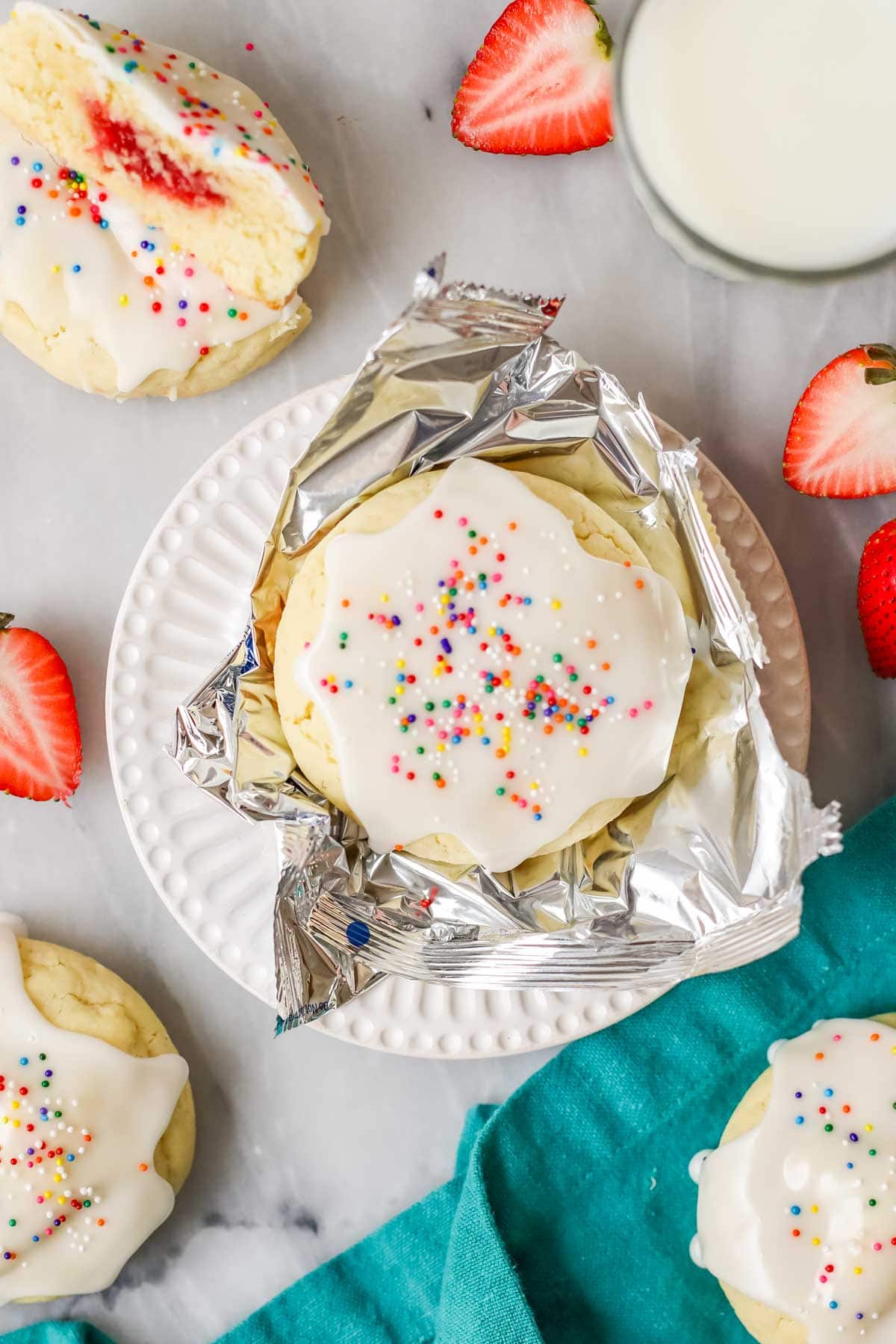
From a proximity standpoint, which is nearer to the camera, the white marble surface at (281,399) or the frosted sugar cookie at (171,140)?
the frosted sugar cookie at (171,140)

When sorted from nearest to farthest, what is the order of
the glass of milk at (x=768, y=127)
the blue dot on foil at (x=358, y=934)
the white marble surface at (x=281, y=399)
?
the glass of milk at (x=768, y=127) < the blue dot on foil at (x=358, y=934) < the white marble surface at (x=281, y=399)

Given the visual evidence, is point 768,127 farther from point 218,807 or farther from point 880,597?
point 218,807

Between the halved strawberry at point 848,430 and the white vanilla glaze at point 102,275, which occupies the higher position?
the white vanilla glaze at point 102,275

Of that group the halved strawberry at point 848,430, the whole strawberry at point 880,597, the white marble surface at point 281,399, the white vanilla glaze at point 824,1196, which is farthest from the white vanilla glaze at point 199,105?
the white vanilla glaze at point 824,1196

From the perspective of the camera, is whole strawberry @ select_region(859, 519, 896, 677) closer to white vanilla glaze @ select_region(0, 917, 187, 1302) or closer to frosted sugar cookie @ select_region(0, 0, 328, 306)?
frosted sugar cookie @ select_region(0, 0, 328, 306)

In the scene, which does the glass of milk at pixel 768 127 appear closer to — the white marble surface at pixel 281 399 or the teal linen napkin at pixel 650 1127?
the white marble surface at pixel 281 399

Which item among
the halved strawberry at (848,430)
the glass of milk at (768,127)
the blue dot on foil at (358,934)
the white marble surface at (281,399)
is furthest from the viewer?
the white marble surface at (281,399)

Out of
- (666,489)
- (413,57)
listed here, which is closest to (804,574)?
(666,489)

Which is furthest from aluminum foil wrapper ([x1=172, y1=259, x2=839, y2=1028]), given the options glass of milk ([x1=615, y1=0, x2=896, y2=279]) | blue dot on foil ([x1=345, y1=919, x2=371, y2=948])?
glass of milk ([x1=615, y1=0, x2=896, y2=279])
